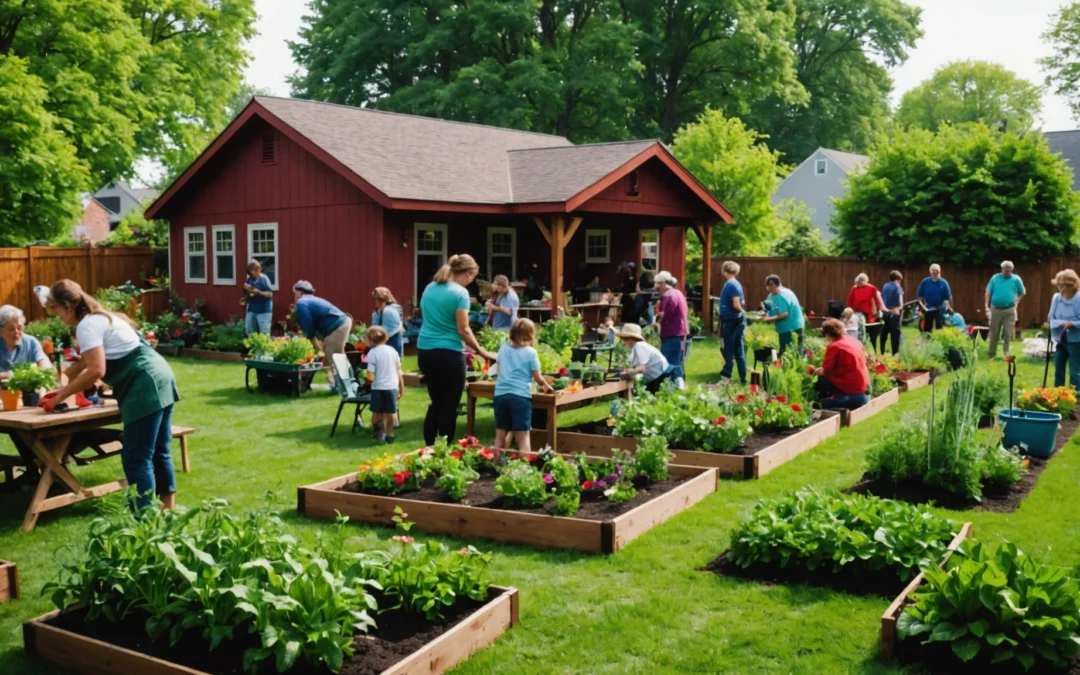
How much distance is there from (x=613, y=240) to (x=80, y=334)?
60.9 ft

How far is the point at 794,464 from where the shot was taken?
28.9ft

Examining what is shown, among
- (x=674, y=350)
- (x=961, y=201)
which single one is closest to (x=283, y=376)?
(x=674, y=350)

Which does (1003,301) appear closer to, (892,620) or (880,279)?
(880,279)

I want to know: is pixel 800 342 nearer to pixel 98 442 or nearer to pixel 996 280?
pixel 996 280

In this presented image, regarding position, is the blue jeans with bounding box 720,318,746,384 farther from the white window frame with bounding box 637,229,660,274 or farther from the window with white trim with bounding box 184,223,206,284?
the window with white trim with bounding box 184,223,206,284

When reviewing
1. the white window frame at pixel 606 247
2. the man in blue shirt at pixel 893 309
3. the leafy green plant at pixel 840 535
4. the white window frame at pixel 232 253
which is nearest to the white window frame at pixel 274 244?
the white window frame at pixel 232 253

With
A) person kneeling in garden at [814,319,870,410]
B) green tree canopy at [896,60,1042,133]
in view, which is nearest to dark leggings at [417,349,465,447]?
person kneeling in garden at [814,319,870,410]

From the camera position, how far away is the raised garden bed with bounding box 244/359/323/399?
13188 mm

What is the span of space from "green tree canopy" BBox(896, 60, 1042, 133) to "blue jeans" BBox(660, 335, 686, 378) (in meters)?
60.8

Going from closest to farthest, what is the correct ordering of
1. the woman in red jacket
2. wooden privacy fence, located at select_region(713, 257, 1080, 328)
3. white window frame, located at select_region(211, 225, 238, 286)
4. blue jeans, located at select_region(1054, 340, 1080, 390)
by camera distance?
blue jeans, located at select_region(1054, 340, 1080, 390) → the woman in red jacket → white window frame, located at select_region(211, 225, 238, 286) → wooden privacy fence, located at select_region(713, 257, 1080, 328)

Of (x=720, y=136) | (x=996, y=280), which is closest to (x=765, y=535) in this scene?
(x=996, y=280)

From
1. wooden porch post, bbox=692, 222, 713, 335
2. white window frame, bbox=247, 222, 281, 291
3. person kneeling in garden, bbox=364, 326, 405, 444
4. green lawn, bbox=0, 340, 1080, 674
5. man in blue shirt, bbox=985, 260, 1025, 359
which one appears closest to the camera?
green lawn, bbox=0, 340, 1080, 674

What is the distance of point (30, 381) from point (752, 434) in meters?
6.11

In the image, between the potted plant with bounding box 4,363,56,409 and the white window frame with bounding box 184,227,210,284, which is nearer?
the potted plant with bounding box 4,363,56,409
